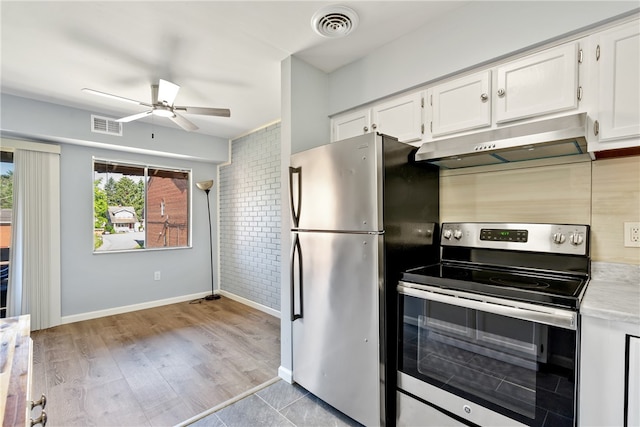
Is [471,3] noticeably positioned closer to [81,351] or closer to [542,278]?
[542,278]

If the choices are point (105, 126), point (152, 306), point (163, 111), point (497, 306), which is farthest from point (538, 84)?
point (152, 306)

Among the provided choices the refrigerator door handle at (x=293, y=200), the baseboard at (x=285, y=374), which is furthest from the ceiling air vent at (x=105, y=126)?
the baseboard at (x=285, y=374)

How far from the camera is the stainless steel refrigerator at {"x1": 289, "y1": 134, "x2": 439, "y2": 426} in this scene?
1.70m

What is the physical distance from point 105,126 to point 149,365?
2855 millimetres

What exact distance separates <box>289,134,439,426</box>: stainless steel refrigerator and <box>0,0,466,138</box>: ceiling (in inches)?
33.4

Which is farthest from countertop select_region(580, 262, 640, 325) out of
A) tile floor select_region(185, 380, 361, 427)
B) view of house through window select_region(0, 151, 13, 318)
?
view of house through window select_region(0, 151, 13, 318)

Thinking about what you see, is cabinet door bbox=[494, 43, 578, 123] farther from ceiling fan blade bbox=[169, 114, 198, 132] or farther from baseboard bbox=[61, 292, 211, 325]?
baseboard bbox=[61, 292, 211, 325]

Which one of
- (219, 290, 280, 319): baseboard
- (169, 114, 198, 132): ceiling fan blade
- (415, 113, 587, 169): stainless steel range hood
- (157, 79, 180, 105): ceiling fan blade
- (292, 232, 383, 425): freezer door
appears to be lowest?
(219, 290, 280, 319): baseboard

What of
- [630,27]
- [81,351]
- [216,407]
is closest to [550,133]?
[630,27]

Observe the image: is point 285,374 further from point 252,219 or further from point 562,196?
point 252,219

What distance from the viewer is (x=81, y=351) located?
9.51 feet

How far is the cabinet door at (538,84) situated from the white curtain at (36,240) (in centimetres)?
458

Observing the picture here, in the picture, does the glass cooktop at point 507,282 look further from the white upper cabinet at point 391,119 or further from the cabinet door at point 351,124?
the cabinet door at point 351,124

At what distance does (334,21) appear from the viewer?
194 centimetres
